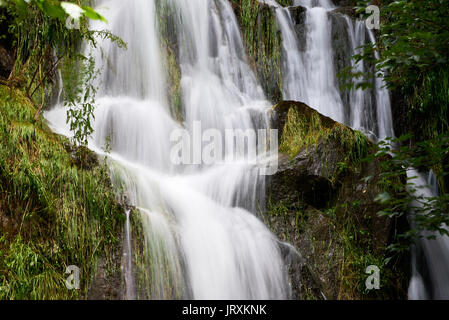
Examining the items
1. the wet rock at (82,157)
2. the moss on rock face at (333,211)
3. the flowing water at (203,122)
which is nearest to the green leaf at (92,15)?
the flowing water at (203,122)

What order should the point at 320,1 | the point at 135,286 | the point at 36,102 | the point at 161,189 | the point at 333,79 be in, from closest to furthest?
the point at 135,286 → the point at 161,189 → the point at 36,102 → the point at 333,79 → the point at 320,1

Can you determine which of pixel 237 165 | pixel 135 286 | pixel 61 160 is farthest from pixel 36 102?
pixel 135 286

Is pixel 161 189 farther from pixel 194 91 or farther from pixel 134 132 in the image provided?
pixel 194 91

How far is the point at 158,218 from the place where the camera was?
438 centimetres

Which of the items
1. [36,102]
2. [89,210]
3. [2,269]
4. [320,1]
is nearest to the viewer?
[2,269]

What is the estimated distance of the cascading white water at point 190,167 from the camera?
13.9 feet

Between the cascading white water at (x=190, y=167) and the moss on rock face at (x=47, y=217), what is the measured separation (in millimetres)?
390

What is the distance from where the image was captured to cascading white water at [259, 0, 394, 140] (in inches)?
319

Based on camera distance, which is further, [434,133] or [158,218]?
[434,133]

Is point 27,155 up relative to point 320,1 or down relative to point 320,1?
down

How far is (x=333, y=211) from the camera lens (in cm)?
541

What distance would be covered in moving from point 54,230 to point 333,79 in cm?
651

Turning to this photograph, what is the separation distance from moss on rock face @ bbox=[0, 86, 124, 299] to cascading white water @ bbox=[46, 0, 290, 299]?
390 mm

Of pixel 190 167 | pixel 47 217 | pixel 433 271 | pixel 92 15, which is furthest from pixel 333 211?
pixel 92 15
